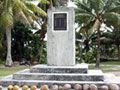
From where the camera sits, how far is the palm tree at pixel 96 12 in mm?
24938

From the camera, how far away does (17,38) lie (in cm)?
3038

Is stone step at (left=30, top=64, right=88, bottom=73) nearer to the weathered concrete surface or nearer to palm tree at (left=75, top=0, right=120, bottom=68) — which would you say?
the weathered concrete surface

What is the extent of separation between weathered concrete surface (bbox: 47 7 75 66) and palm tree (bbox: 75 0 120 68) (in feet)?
41.0

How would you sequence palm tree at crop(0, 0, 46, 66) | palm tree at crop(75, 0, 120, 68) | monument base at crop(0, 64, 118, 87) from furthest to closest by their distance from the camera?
palm tree at crop(75, 0, 120, 68), palm tree at crop(0, 0, 46, 66), monument base at crop(0, 64, 118, 87)

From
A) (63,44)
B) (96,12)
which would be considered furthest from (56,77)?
(96,12)

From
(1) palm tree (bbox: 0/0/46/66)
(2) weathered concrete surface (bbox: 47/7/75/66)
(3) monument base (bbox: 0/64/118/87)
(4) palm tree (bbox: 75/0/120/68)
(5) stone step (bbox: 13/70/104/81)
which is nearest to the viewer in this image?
(3) monument base (bbox: 0/64/118/87)

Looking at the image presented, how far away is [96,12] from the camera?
25.5m

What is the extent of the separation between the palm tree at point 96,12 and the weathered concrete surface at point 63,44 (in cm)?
1248

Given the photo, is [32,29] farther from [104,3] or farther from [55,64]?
[55,64]

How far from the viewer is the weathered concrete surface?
12305mm

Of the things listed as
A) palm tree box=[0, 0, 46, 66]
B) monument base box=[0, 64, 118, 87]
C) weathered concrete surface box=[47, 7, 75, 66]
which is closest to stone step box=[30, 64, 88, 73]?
monument base box=[0, 64, 118, 87]

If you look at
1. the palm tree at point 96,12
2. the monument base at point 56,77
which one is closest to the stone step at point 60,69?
the monument base at point 56,77

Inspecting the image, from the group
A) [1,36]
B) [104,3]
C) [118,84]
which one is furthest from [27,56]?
[118,84]

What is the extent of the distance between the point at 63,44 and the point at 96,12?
13589 mm
